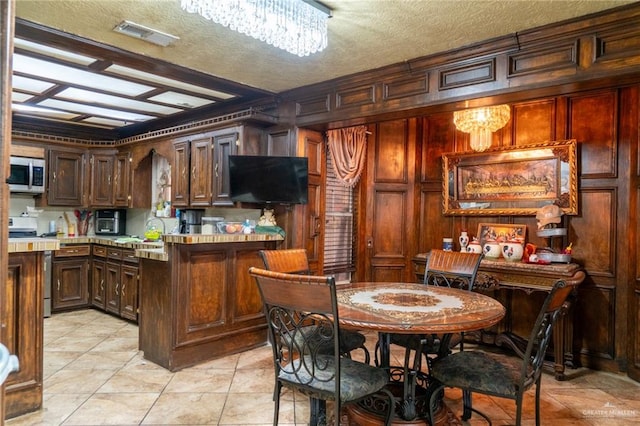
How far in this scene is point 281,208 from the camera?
4.20m

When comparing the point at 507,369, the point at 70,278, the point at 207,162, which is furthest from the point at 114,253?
the point at 507,369

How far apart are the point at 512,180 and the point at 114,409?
382cm

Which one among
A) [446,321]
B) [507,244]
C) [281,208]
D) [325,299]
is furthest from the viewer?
[281,208]

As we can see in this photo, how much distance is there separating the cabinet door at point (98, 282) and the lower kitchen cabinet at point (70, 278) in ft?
0.27

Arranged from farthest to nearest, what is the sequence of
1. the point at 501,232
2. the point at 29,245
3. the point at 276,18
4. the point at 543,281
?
the point at 501,232 → the point at 543,281 → the point at 29,245 → the point at 276,18

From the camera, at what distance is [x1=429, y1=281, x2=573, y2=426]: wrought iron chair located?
6.29 ft

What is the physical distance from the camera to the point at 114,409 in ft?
8.57

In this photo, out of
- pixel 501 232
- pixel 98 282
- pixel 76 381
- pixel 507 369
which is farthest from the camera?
pixel 98 282

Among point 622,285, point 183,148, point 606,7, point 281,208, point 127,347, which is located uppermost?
point 606,7

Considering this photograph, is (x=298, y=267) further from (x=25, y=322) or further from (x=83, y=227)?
(x=83, y=227)

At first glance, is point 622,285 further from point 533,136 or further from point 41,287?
point 41,287

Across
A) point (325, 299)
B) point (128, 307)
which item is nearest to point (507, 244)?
point (325, 299)

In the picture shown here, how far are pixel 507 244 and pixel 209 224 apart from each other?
10.6 feet

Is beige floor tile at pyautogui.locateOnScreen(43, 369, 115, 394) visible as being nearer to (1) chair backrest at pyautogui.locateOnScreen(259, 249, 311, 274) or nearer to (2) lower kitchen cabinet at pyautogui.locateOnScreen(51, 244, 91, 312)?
(1) chair backrest at pyautogui.locateOnScreen(259, 249, 311, 274)
